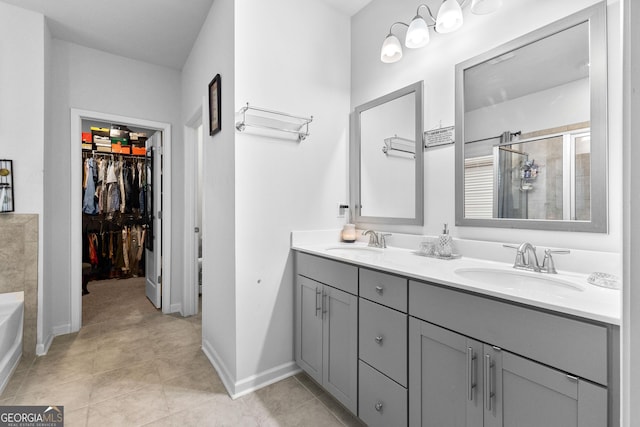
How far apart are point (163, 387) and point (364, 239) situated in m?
1.64

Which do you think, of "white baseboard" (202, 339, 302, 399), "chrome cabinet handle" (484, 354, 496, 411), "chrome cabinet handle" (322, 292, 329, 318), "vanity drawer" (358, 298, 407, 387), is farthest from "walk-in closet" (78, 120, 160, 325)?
"chrome cabinet handle" (484, 354, 496, 411)

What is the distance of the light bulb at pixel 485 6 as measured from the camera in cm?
139

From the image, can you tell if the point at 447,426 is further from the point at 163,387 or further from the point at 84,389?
the point at 84,389

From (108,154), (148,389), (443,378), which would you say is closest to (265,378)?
(148,389)

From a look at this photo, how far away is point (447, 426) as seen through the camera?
1134 mm

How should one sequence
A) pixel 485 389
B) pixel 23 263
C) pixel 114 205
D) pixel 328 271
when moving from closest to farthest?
1. pixel 485 389
2. pixel 328 271
3. pixel 23 263
4. pixel 114 205

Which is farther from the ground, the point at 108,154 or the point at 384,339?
the point at 108,154

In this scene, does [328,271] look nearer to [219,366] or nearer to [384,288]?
[384,288]

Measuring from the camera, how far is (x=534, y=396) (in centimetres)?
91

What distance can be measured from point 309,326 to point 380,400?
2.08ft

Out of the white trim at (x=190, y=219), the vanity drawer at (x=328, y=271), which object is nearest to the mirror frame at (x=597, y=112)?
the vanity drawer at (x=328, y=271)

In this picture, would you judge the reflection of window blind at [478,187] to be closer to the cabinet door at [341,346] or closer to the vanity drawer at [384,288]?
the vanity drawer at [384,288]

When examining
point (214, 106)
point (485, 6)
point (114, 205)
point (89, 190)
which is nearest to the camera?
point (485, 6)

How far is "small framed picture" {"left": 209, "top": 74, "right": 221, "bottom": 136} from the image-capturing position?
6.87 ft
